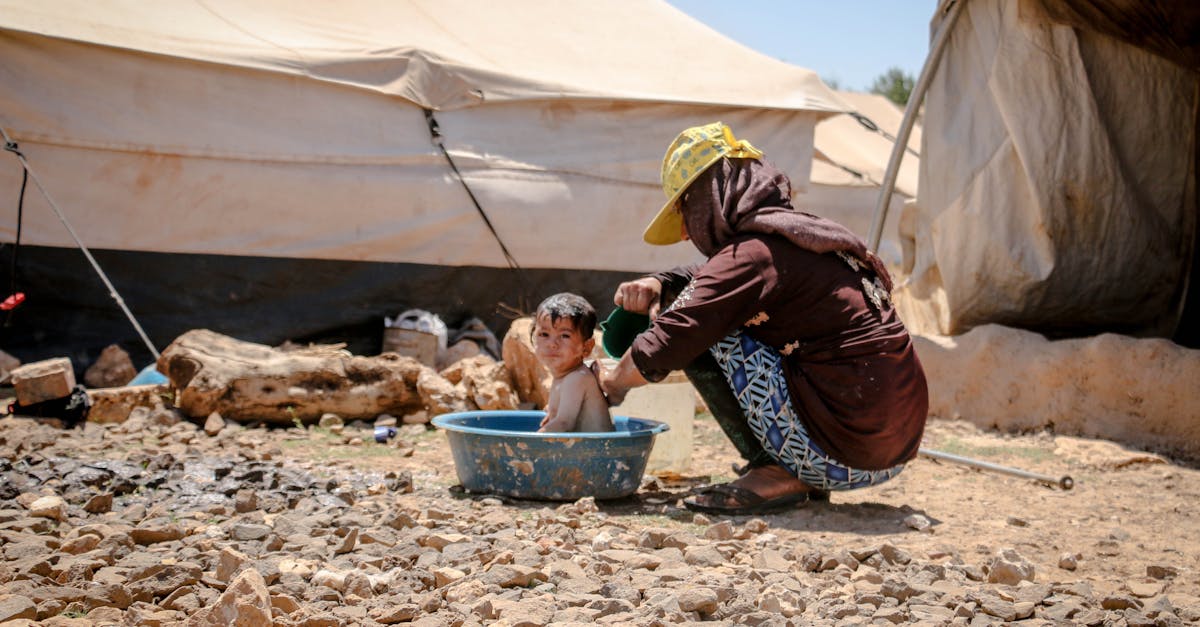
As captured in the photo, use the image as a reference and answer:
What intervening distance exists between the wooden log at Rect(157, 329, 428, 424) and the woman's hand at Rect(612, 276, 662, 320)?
1.94m

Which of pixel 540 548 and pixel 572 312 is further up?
pixel 572 312

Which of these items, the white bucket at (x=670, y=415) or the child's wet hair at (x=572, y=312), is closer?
Answer: the child's wet hair at (x=572, y=312)

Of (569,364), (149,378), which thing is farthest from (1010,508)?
(149,378)

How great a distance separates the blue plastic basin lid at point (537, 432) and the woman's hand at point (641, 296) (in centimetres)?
36

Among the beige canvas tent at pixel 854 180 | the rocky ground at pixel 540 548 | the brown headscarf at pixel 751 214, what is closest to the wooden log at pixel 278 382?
the rocky ground at pixel 540 548

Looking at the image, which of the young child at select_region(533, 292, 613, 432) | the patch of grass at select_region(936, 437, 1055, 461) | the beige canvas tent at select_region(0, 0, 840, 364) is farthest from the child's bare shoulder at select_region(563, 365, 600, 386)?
the beige canvas tent at select_region(0, 0, 840, 364)

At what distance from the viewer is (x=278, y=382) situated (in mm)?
4691

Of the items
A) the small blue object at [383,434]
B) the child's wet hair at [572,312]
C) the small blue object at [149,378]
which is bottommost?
the small blue object at [383,434]

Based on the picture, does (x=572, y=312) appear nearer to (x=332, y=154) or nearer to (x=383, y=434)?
(x=383, y=434)

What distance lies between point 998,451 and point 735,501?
1.76 metres

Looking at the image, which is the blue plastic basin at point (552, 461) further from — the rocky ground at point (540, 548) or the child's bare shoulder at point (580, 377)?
the child's bare shoulder at point (580, 377)

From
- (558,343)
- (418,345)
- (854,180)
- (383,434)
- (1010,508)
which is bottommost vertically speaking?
(383,434)

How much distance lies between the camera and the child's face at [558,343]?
3.21 meters

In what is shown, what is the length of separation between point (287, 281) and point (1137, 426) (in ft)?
14.3
